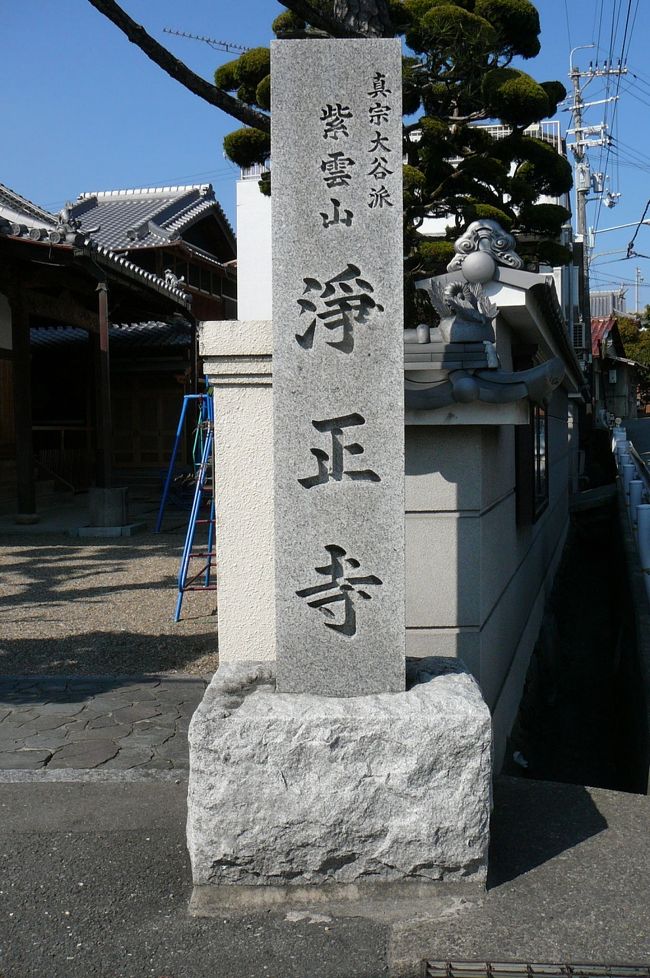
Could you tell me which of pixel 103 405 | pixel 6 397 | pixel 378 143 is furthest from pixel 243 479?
pixel 6 397

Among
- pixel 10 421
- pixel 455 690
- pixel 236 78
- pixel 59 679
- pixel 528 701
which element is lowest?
pixel 528 701

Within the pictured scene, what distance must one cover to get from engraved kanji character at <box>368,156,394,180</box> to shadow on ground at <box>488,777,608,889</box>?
2935mm

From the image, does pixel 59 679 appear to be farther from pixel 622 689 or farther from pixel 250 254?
pixel 250 254

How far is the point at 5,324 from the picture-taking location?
16.9 m

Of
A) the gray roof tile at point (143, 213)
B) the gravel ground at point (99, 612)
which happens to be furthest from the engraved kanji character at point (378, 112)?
the gray roof tile at point (143, 213)

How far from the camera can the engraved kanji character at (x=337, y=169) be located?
11.7ft

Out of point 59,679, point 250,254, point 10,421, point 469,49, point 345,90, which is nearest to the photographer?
point 345,90

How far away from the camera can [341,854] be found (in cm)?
336

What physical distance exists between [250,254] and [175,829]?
27241 mm

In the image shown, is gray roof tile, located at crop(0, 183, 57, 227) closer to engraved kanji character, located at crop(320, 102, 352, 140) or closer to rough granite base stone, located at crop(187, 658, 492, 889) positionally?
engraved kanji character, located at crop(320, 102, 352, 140)

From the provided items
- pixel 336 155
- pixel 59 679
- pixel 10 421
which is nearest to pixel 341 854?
pixel 336 155

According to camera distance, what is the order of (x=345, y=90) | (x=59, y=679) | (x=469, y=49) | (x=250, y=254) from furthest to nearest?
(x=250, y=254), (x=469, y=49), (x=59, y=679), (x=345, y=90)

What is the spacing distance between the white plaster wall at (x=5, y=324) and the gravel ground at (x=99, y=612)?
16.6ft

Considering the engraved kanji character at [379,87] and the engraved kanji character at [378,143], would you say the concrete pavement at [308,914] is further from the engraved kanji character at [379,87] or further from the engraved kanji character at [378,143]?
the engraved kanji character at [379,87]
